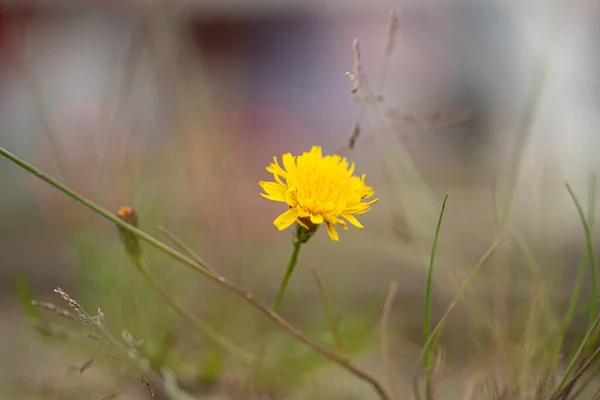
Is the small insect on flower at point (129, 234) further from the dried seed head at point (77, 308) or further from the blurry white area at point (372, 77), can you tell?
the blurry white area at point (372, 77)

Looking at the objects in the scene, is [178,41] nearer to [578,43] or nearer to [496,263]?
[496,263]

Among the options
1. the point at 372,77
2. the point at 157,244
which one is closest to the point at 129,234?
the point at 157,244

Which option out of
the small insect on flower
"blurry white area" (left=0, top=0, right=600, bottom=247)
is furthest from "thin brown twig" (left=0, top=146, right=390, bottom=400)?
"blurry white area" (left=0, top=0, right=600, bottom=247)

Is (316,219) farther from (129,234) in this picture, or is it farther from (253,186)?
(253,186)

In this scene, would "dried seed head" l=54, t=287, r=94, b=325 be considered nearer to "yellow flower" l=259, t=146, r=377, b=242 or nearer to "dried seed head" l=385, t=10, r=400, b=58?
"yellow flower" l=259, t=146, r=377, b=242

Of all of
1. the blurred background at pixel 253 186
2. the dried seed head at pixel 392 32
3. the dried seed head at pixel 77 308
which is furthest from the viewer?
the blurred background at pixel 253 186

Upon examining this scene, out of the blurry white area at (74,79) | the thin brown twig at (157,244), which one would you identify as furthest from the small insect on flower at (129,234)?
the blurry white area at (74,79)
